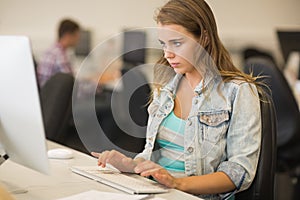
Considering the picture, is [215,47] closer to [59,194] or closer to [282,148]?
[59,194]

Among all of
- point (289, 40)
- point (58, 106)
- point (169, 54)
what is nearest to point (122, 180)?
point (169, 54)

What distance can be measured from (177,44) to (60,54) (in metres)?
2.87

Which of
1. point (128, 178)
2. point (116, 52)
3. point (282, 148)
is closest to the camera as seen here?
point (128, 178)

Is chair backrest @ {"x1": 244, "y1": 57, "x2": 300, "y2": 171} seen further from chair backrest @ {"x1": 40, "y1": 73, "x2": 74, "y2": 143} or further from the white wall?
the white wall

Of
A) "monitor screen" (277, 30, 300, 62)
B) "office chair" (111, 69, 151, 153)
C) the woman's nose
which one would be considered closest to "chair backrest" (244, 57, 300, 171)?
"monitor screen" (277, 30, 300, 62)

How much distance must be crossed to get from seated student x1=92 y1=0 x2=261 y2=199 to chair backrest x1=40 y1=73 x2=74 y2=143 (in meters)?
0.66

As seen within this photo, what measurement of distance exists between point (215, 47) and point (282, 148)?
1472mm

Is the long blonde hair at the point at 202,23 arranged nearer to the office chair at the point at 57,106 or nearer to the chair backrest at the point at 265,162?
the chair backrest at the point at 265,162

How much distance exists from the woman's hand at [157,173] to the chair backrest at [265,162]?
24cm

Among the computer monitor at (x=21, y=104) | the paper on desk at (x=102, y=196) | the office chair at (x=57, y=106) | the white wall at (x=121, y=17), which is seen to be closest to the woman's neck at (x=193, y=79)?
the paper on desk at (x=102, y=196)

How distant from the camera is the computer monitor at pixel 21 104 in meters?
1.04

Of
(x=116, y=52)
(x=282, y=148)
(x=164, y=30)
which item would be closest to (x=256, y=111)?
(x=164, y=30)

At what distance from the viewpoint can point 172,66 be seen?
1.45 meters

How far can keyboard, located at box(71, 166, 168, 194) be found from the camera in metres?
1.25
